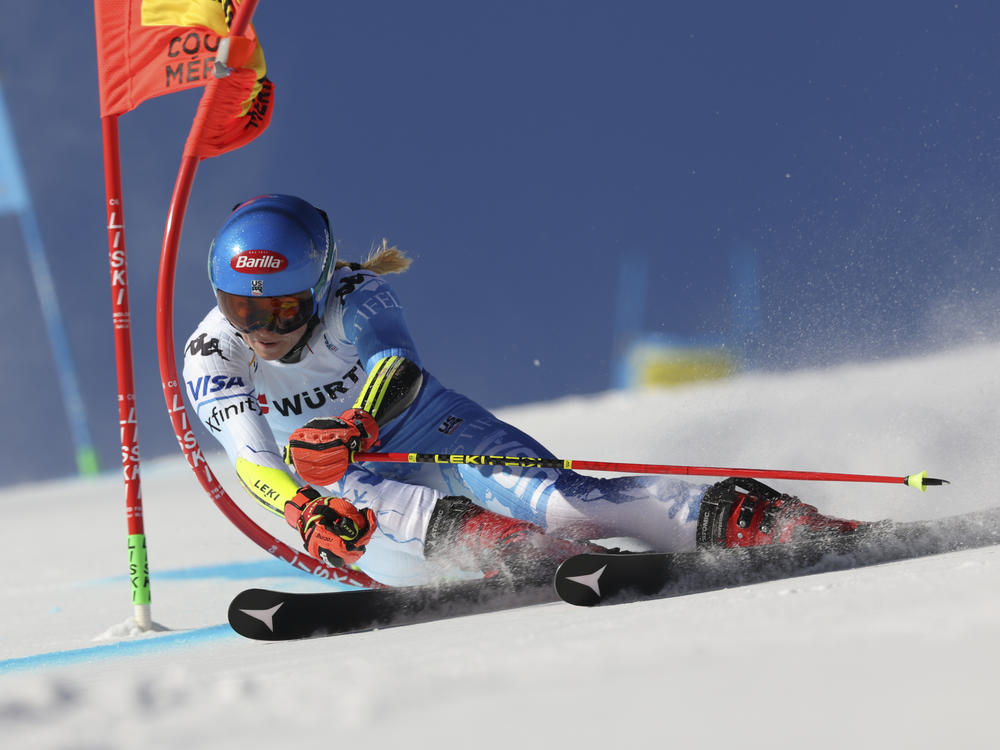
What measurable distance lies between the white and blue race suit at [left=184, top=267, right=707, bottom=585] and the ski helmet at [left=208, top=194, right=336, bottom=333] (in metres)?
0.16

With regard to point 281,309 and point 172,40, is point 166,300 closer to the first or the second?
point 281,309

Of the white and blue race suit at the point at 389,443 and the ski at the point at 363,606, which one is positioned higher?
the white and blue race suit at the point at 389,443

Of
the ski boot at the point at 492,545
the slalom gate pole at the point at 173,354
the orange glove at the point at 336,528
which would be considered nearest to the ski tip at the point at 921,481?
the ski boot at the point at 492,545

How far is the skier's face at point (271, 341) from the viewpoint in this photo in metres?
3.07

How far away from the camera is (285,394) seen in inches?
131

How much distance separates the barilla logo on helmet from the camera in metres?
2.94

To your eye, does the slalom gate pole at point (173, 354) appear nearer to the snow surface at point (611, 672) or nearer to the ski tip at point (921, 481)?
the snow surface at point (611, 672)

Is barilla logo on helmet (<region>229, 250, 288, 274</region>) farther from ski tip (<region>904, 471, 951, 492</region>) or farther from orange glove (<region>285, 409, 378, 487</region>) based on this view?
ski tip (<region>904, 471, 951, 492</region>)

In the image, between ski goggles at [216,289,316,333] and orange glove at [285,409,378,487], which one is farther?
ski goggles at [216,289,316,333]

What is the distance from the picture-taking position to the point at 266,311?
300cm

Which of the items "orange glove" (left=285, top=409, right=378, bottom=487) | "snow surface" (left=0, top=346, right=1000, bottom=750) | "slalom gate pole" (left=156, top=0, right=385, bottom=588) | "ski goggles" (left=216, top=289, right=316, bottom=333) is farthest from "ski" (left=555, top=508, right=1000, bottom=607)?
"ski goggles" (left=216, top=289, right=316, bottom=333)

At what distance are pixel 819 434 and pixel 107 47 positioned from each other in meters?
2.97

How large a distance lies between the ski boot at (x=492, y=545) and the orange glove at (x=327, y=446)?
35cm

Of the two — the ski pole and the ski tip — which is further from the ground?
the ski tip
